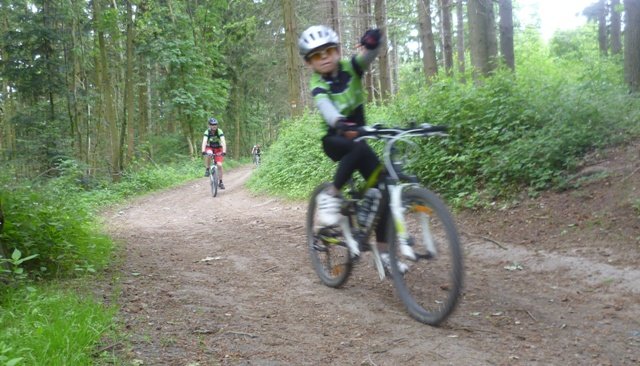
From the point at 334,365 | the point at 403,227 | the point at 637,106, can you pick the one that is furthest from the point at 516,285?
the point at 637,106

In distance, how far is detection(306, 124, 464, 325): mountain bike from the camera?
305cm

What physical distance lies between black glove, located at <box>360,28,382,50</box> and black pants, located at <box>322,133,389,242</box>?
0.81m

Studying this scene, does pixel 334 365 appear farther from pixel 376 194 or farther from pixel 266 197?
pixel 266 197

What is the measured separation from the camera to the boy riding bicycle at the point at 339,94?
3.77 m

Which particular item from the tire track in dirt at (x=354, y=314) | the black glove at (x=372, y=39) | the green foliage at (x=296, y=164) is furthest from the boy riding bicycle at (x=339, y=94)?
the green foliage at (x=296, y=164)

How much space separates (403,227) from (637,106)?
5920mm

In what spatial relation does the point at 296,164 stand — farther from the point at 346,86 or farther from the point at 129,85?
the point at 129,85

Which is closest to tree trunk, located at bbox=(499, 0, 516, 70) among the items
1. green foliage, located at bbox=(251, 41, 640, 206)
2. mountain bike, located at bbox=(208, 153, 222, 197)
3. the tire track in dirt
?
green foliage, located at bbox=(251, 41, 640, 206)

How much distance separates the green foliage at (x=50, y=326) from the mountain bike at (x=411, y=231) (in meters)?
2.00

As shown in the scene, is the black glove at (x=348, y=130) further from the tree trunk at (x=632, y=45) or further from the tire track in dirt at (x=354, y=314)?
the tree trunk at (x=632, y=45)

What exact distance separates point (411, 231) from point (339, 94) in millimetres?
1369

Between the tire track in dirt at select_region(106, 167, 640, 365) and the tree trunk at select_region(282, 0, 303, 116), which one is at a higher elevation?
the tree trunk at select_region(282, 0, 303, 116)

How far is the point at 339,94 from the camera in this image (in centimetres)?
398

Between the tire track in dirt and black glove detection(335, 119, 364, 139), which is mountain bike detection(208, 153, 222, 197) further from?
black glove detection(335, 119, 364, 139)
